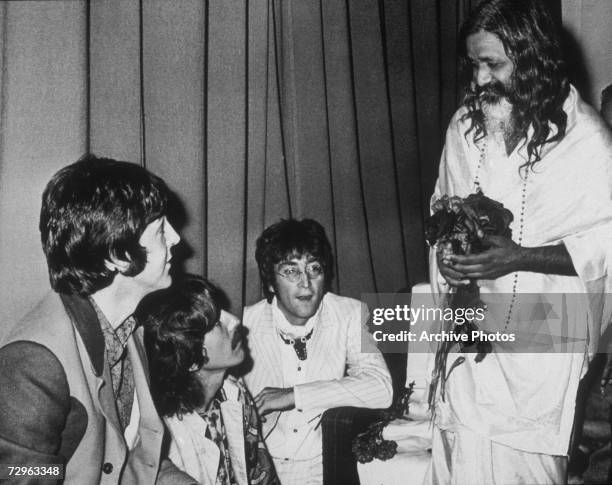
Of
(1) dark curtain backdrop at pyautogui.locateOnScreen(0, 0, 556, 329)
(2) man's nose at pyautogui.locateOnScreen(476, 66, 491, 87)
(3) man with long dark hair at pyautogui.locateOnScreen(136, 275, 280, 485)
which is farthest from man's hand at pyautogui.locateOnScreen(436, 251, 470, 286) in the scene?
(1) dark curtain backdrop at pyautogui.locateOnScreen(0, 0, 556, 329)

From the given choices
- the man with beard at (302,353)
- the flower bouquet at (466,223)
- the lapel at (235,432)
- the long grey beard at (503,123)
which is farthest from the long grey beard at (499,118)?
the lapel at (235,432)

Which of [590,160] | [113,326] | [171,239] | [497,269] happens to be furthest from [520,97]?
[113,326]

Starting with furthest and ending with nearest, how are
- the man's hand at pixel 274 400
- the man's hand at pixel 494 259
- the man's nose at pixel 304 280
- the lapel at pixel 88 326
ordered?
the man's nose at pixel 304 280, the man's hand at pixel 274 400, the man's hand at pixel 494 259, the lapel at pixel 88 326

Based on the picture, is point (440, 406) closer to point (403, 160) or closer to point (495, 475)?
point (495, 475)

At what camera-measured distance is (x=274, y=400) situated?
1.69 metres

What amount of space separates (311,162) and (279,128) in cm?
17

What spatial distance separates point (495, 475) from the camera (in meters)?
1.29

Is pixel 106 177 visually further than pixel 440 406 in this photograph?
No

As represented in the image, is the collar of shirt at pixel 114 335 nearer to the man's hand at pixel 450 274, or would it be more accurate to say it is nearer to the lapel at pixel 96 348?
the lapel at pixel 96 348

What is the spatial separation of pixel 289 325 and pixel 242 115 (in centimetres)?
61

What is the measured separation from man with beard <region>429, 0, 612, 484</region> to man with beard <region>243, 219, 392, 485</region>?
1.53 ft

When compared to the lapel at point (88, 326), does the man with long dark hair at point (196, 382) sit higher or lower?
lower

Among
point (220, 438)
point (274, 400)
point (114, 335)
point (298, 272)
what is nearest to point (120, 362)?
point (114, 335)

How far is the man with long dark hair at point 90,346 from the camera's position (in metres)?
0.97
